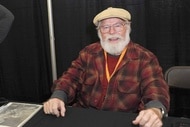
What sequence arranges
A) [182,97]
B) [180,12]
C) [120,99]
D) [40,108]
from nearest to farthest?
1. [40,108]
2. [120,99]
3. [180,12]
4. [182,97]

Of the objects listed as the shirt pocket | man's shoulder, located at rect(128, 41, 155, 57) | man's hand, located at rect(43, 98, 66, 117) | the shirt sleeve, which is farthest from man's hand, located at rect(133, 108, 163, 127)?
the shirt sleeve

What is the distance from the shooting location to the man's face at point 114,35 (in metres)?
1.79

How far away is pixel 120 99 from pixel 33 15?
1.68 meters

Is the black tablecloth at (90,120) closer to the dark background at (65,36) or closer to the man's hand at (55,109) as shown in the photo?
the man's hand at (55,109)

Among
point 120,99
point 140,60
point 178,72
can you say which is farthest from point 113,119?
point 178,72

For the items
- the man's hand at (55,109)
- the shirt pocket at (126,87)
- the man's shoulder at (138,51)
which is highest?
the man's shoulder at (138,51)

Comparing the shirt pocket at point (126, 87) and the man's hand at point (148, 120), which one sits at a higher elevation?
the man's hand at point (148, 120)

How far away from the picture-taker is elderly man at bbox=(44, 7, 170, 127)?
166cm

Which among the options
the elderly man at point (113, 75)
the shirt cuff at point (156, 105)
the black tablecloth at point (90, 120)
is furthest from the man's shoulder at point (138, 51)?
the black tablecloth at point (90, 120)

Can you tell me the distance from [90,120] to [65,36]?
1.81 metres

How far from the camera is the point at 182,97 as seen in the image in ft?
8.73

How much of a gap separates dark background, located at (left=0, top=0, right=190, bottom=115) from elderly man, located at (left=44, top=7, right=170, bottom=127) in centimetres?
76

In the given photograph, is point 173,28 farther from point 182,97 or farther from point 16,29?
point 16,29

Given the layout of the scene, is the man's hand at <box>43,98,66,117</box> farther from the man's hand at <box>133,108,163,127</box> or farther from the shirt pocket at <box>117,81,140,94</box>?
the shirt pocket at <box>117,81,140,94</box>
